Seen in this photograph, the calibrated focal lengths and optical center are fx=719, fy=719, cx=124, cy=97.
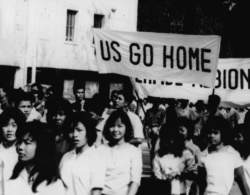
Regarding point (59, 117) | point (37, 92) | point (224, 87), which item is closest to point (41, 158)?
point (59, 117)

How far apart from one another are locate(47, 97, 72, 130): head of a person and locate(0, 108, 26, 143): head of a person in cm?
106

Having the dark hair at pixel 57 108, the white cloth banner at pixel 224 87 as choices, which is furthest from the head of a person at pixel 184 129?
the white cloth banner at pixel 224 87

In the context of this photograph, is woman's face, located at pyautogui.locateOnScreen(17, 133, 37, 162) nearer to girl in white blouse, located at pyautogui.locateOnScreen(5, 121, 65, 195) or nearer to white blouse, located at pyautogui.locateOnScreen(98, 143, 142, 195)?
girl in white blouse, located at pyautogui.locateOnScreen(5, 121, 65, 195)

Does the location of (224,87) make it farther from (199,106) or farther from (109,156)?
(109,156)

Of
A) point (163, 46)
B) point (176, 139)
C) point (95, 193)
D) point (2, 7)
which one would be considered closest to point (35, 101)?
point (163, 46)

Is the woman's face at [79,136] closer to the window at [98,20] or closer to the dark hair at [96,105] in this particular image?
the dark hair at [96,105]

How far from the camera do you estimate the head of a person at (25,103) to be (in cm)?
Result: 915

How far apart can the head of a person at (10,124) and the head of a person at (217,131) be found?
6.43 feet

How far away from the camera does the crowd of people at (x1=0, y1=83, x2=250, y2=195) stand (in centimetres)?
618

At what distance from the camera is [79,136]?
679cm

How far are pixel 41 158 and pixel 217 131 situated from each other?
6.97ft

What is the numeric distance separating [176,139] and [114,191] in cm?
119

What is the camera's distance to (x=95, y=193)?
666 centimetres

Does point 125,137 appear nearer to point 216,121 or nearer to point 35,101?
point 216,121
